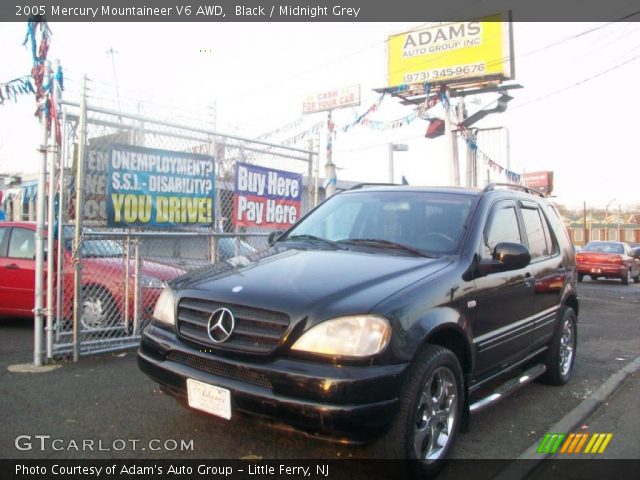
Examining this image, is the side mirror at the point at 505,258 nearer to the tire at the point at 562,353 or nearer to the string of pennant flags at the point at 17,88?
the tire at the point at 562,353

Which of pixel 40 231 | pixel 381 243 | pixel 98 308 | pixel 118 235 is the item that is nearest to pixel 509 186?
pixel 381 243

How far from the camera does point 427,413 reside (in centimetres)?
324

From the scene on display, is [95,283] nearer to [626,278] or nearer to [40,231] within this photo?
[40,231]

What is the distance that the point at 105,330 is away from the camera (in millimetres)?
5961

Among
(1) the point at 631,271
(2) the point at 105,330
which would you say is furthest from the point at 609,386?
(1) the point at 631,271

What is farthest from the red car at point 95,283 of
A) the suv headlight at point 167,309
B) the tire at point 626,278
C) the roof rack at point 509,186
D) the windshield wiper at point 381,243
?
the tire at point 626,278

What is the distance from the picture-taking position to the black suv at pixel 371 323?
2863 mm

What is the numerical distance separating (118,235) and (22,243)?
232 centimetres

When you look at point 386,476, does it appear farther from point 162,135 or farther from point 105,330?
point 162,135

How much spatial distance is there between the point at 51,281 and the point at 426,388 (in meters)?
3.85

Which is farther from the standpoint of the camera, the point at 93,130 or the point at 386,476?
the point at 93,130

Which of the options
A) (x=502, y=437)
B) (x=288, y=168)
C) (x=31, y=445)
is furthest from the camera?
(x=288, y=168)

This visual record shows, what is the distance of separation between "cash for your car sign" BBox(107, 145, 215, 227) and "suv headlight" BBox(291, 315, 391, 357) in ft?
11.5

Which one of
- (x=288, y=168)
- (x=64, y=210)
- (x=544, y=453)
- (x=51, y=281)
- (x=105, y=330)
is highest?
(x=288, y=168)
